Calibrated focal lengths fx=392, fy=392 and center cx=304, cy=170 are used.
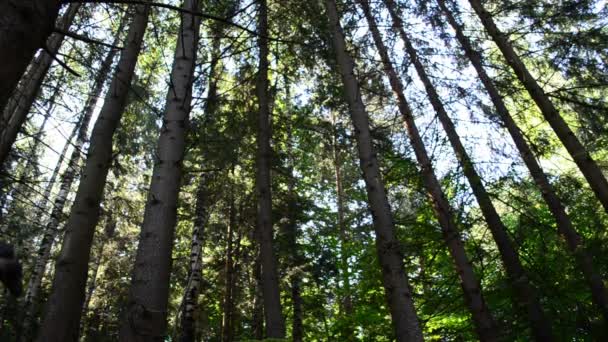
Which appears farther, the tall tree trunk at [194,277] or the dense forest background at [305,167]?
the tall tree trunk at [194,277]

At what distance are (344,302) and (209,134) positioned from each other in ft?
26.8

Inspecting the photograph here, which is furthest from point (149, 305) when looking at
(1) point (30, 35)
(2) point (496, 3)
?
(2) point (496, 3)

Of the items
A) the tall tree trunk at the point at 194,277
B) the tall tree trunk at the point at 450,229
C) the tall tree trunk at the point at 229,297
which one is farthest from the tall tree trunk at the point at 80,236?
the tall tree trunk at the point at 229,297

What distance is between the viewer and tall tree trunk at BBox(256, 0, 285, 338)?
706cm

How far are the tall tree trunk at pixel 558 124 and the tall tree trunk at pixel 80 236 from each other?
700 centimetres

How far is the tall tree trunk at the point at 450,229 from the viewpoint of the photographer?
709 cm

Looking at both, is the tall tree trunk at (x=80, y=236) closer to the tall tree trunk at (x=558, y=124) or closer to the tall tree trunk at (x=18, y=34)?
the tall tree trunk at (x=18, y=34)

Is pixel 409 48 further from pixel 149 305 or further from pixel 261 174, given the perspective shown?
pixel 149 305

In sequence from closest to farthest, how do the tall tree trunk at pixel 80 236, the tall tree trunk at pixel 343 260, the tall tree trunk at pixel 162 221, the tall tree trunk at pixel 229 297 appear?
the tall tree trunk at pixel 162 221, the tall tree trunk at pixel 80 236, the tall tree trunk at pixel 343 260, the tall tree trunk at pixel 229 297

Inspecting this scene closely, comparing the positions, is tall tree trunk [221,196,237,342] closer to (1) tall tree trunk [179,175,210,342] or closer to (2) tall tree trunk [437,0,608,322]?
(1) tall tree trunk [179,175,210,342]

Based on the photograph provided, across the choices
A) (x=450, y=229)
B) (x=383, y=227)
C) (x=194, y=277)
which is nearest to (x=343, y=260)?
(x=450, y=229)

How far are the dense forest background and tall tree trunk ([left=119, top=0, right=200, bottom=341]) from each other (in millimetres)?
14

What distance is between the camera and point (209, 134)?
9.24 meters

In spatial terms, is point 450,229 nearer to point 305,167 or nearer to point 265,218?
point 265,218
